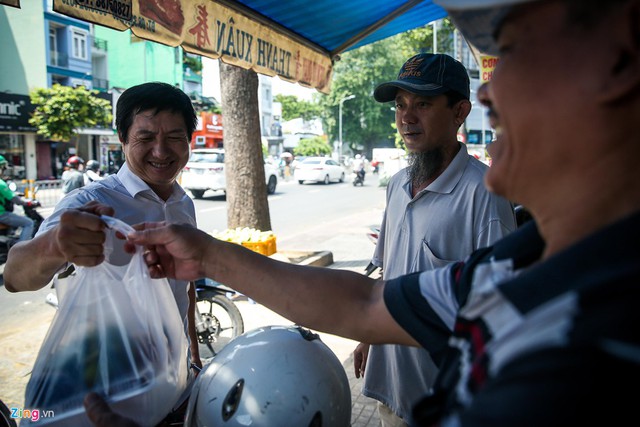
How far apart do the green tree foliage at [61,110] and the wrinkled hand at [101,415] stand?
25.4 metres

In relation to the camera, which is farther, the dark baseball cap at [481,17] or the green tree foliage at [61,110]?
the green tree foliage at [61,110]

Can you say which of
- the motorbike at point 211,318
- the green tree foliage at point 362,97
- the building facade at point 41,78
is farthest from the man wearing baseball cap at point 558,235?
the green tree foliage at point 362,97

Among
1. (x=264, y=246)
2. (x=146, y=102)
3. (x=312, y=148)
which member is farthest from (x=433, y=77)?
(x=312, y=148)

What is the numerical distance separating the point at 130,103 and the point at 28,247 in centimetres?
80

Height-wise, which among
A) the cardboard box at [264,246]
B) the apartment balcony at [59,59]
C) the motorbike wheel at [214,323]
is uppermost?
the apartment balcony at [59,59]

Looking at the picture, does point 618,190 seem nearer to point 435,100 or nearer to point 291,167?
point 435,100

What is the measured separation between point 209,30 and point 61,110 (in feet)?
76.4

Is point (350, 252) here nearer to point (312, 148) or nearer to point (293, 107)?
point (312, 148)

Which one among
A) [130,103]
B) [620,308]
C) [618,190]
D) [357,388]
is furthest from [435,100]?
[357,388]

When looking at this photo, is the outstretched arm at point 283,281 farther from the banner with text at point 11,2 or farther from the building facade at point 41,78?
the building facade at point 41,78

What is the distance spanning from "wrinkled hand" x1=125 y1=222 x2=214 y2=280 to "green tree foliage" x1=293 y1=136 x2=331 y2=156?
180 feet

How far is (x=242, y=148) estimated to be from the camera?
24.3 ft

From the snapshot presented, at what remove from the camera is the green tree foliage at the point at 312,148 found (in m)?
56.2

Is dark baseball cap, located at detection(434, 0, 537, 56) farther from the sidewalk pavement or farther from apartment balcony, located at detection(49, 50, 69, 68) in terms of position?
apartment balcony, located at detection(49, 50, 69, 68)
